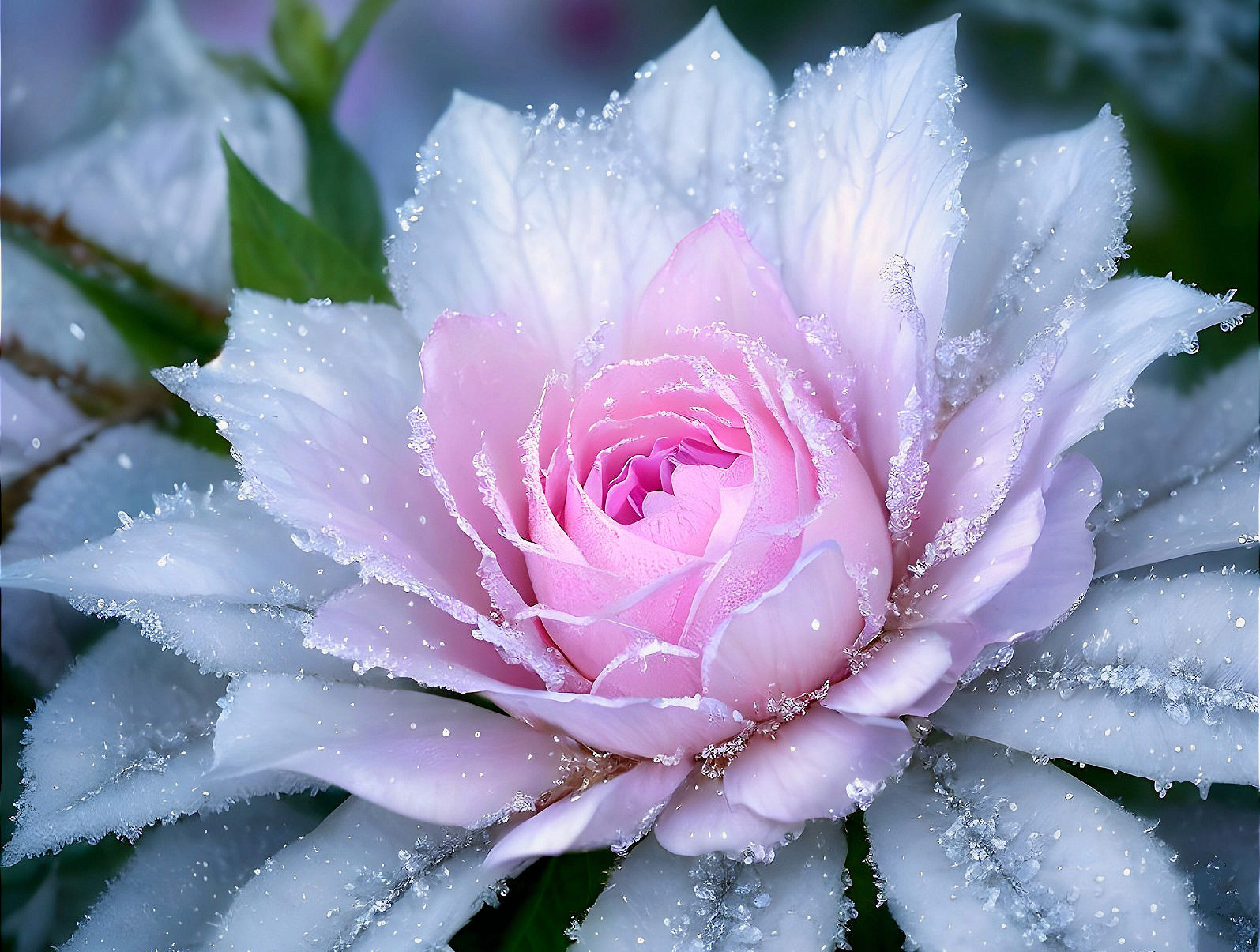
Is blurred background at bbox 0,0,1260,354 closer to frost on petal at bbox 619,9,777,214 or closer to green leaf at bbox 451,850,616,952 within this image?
frost on petal at bbox 619,9,777,214

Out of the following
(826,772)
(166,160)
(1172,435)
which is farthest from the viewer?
(166,160)

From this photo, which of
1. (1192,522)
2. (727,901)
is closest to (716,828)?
(727,901)

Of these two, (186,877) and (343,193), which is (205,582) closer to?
(186,877)

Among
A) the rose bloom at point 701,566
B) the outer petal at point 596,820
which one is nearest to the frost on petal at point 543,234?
the rose bloom at point 701,566

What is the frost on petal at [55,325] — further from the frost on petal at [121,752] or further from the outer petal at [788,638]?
the outer petal at [788,638]

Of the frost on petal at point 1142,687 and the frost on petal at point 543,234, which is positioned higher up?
the frost on petal at point 543,234
